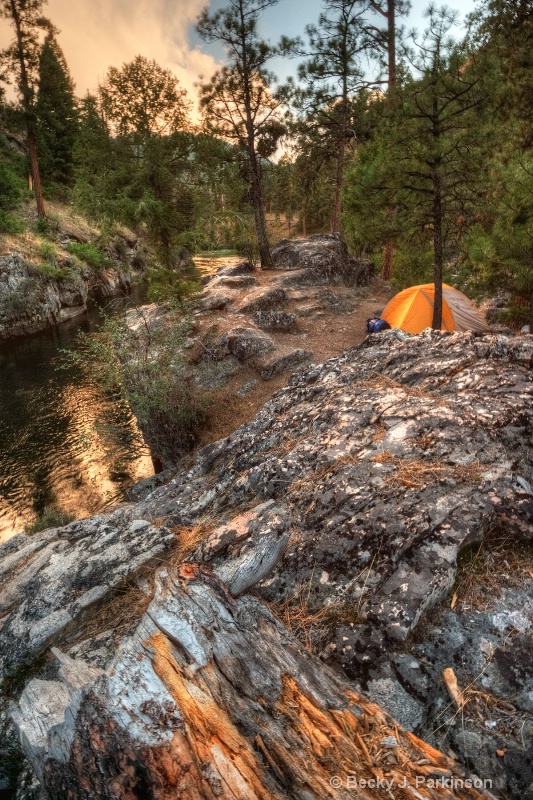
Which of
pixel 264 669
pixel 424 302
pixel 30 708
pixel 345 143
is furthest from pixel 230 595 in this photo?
pixel 345 143

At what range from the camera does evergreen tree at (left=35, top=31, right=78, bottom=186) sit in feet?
137

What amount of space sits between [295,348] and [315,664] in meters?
12.6

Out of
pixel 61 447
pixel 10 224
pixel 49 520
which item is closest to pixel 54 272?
pixel 10 224

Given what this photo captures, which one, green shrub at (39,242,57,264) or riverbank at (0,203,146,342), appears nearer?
riverbank at (0,203,146,342)

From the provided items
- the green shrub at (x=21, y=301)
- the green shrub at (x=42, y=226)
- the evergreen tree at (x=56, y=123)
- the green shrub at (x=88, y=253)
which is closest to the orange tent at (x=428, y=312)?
the green shrub at (x=21, y=301)

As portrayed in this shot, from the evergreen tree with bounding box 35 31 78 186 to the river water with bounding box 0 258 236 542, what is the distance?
101 ft

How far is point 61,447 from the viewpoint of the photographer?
625 inches

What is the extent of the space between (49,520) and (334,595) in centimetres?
1003

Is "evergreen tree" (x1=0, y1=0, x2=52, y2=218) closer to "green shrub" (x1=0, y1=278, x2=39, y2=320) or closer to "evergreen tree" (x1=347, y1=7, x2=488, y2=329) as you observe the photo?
"green shrub" (x1=0, y1=278, x2=39, y2=320)

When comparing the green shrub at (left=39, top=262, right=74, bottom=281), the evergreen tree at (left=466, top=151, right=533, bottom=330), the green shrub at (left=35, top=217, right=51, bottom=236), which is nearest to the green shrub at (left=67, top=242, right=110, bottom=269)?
the green shrub at (left=35, top=217, right=51, bottom=236)

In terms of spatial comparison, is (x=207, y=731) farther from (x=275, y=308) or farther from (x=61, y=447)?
(x=275, y=308)

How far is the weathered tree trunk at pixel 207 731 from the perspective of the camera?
7.21ft

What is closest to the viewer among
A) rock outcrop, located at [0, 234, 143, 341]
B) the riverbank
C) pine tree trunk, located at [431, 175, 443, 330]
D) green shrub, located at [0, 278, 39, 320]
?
pine tree trunk, located at [431, 175, 443, 330]

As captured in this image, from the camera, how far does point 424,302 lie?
1580cm
